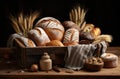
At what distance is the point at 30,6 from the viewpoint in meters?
1.97

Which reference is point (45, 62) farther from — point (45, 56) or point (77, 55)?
point (77, 55)

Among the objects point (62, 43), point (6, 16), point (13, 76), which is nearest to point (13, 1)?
point (6, 16)

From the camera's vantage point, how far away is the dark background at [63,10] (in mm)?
1949

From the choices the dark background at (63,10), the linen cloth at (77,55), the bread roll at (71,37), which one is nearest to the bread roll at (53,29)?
the bread roll at (71,37)

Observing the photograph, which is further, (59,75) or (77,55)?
(77,55)

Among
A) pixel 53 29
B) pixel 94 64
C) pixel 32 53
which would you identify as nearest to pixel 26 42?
pixel 32 53

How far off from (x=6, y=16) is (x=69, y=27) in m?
0.57

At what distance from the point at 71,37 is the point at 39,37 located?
20cm

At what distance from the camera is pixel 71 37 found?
154cm

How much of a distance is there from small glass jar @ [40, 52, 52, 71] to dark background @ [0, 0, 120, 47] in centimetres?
66

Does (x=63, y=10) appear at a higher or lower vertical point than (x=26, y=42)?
higher

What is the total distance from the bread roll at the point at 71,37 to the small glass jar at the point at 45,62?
7.2 inches

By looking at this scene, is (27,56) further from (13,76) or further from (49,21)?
(49,21)

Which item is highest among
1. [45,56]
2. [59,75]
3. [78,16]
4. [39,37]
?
[78,16]
